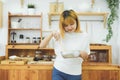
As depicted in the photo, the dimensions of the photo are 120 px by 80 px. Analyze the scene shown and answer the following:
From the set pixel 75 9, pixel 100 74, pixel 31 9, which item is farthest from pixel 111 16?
pixel 31 9

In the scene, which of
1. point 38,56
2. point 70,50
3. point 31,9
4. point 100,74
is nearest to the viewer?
point 70,50

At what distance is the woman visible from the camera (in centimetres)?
205

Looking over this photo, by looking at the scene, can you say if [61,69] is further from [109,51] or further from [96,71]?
[109,51]

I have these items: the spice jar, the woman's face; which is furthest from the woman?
the spice jar

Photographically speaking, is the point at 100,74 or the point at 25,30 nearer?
the point at 100,74

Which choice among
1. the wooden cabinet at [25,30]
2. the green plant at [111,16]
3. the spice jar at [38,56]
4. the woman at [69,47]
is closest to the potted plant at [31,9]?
the wooden cabinet at [25,30]

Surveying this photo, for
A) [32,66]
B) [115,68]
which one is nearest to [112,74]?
[115,68]

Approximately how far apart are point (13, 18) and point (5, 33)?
30 cm

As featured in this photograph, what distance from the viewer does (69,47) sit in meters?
2.08

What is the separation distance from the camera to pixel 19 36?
3.82 meters

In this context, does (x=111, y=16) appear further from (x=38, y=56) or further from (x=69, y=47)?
(x=69, y=47)

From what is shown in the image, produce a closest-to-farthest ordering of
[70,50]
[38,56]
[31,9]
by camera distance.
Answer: [70,50]
[38,56]
[31,9]

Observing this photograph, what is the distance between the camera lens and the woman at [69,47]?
2.05 m

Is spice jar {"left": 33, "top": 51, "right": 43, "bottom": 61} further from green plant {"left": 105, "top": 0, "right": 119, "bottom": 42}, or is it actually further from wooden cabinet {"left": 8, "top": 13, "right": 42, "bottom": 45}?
green plant {"left": 105, "top": 0, "right": 119, "bottom": 42}
